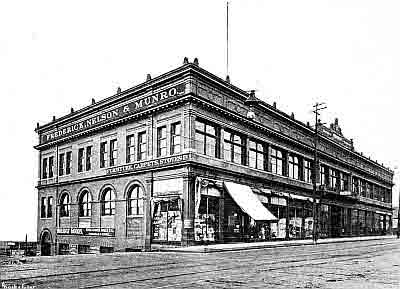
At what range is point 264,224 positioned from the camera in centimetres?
3462

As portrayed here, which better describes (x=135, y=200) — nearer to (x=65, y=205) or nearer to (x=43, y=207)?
(x=65, y=205)

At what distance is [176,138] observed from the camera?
28.7 metres

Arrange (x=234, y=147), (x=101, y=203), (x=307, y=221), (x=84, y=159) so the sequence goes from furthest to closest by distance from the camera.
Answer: (x=307, y=221) → (x=84, y=159) → (x=101, y=203) → (x=234, y=147)

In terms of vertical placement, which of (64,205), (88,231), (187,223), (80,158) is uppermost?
(80,158)

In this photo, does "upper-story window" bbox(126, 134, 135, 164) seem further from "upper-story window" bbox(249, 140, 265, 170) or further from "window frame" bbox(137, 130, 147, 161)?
"upper-story window" bbox(249, 140, 265, 170)

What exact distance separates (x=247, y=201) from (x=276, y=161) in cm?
751

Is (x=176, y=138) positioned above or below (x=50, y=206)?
above

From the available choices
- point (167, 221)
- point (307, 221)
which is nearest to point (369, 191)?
point (307, 221)

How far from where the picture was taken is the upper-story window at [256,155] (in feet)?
112

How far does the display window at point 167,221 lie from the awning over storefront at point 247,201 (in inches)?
154

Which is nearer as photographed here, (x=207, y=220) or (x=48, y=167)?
(x=207, y=220)

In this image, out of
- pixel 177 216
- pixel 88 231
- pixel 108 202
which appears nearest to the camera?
pixel 177 216

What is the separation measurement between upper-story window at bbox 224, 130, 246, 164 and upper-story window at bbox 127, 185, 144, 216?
6.01 m

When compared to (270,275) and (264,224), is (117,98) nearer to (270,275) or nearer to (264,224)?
(264,224)
